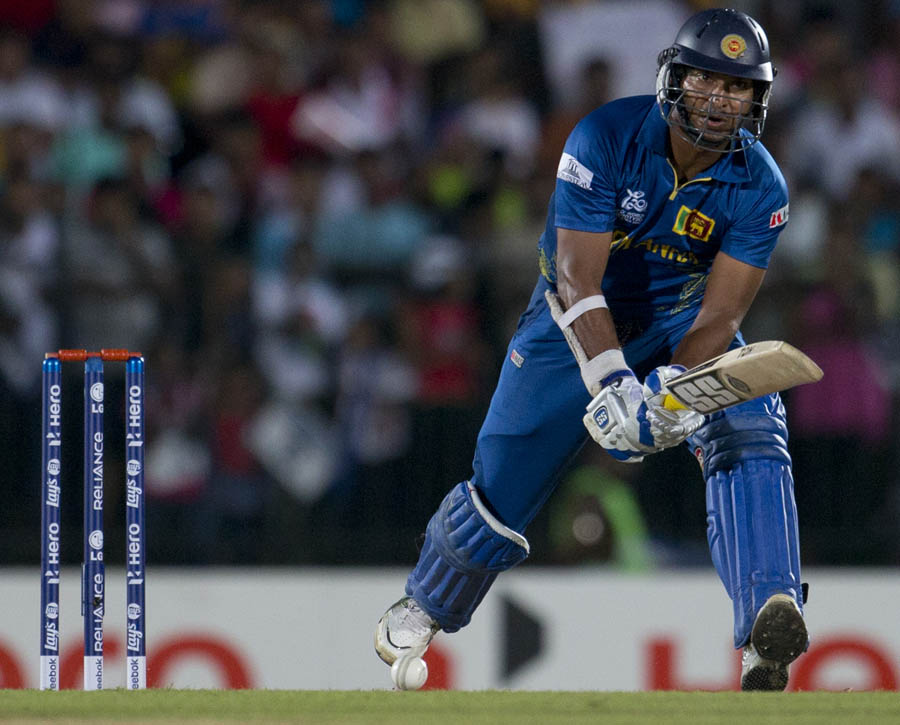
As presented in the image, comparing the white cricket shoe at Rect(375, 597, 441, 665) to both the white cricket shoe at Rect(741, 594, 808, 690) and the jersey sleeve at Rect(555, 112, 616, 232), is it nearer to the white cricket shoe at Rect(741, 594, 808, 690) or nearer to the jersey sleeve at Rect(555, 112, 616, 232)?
the white cricket shoe at Rect(741, 594, 808, 690)

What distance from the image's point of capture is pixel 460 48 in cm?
910

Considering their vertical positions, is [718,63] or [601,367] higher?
[718,63]

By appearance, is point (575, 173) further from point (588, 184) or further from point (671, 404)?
point (671, 404)

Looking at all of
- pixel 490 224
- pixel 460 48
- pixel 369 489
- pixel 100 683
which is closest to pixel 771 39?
pixel 460 48

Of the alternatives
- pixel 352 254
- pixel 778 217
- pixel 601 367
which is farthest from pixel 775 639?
pixel 352 254

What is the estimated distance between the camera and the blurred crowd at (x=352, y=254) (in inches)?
268

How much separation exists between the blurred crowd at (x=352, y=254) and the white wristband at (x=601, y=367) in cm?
260

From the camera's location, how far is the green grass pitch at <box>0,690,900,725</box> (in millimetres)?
3498

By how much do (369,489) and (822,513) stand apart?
191 centimetres

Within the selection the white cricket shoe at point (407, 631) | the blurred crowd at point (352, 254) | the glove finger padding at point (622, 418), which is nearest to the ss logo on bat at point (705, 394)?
the glove finger padding at point (622, 418)

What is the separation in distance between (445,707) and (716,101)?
1.70 metres

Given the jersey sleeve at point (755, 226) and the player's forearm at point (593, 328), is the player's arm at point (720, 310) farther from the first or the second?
the player's forearm at point (593, 328)

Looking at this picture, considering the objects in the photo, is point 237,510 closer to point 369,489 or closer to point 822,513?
point 369,489

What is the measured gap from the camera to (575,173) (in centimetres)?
427
